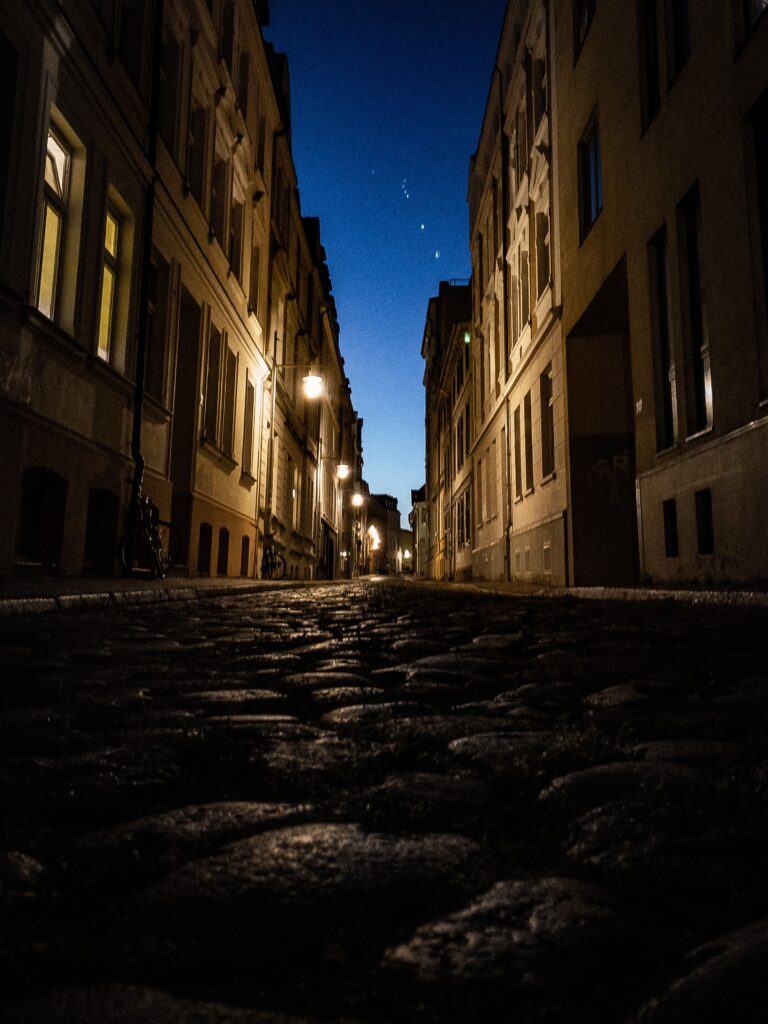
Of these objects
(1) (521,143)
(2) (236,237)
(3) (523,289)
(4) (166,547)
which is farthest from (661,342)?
(2) (236,237)

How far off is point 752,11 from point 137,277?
8.24 meters

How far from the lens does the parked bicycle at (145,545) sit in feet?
34.3

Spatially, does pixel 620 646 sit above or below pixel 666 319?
below

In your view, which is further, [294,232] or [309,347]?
[309,347]

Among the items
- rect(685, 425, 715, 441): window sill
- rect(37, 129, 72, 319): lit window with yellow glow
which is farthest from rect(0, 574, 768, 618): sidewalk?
rect(37, 129, 72, 319): lit window with yellow glow

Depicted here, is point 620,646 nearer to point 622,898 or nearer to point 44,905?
point 622,898

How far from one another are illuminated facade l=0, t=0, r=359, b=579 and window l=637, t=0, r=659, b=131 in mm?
7034

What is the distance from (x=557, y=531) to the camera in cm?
1423

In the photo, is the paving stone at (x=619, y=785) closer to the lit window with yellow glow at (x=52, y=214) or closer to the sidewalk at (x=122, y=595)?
the sidewalk at (x=122, y=595)

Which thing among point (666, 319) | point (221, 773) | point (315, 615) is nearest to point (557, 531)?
point (666, 319)

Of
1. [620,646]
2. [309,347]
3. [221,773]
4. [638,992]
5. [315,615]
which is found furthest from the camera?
[309,347]

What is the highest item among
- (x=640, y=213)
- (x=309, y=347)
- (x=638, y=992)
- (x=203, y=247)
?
(x=309, y=347)

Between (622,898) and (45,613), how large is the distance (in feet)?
17.1

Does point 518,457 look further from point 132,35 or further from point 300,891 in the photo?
point 300,891
